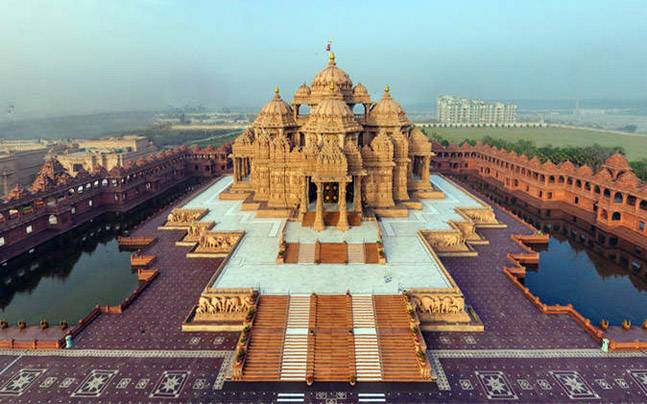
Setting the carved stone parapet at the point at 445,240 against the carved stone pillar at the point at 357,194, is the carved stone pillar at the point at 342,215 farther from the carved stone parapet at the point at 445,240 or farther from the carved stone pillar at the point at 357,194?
the carved stone parapet at the point at 445,240

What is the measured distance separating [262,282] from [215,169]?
187 feet

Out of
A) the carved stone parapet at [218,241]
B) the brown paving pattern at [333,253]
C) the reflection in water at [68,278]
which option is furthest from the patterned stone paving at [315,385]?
the carved stone parapet at [218,241]

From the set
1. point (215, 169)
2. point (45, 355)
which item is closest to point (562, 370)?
point (45, 355)

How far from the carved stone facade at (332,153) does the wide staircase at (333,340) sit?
482 inches

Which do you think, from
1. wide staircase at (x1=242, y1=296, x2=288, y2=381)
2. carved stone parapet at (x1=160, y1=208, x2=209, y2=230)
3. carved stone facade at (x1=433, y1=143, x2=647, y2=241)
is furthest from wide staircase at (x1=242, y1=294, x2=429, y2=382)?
carved stone facade at (x1=433, y1=143, x2=647, y2=241)

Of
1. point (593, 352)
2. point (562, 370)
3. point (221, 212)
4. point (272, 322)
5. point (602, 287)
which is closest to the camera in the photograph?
point (562, 370)

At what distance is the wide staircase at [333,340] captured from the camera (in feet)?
68.2

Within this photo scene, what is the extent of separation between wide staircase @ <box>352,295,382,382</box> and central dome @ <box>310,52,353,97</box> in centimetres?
3160

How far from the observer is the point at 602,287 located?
32.8m

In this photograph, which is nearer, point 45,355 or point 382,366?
point 382,366

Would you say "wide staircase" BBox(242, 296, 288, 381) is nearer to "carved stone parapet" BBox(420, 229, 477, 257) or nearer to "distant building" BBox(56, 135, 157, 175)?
"carved stone parapet" BBox(420, 229, 477, 257)

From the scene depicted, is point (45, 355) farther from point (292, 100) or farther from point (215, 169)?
point (215, 169)

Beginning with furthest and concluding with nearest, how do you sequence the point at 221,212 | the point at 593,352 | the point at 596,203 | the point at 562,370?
the point at 596,203
the point at 221,212
the point at 593,352
the point at 562,370

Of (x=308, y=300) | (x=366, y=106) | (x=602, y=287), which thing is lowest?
(x=602, y=287)
